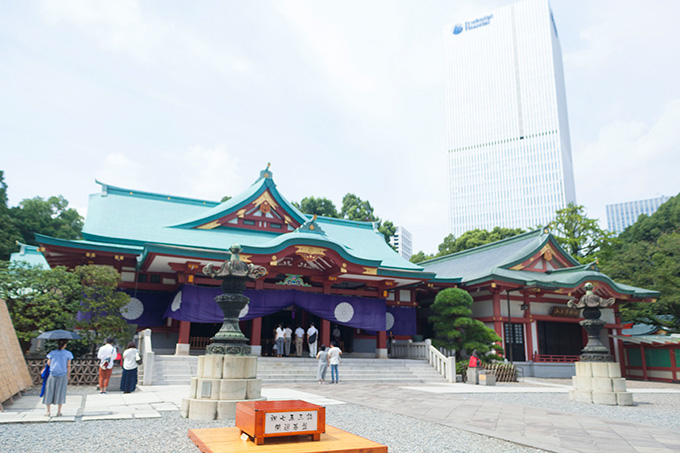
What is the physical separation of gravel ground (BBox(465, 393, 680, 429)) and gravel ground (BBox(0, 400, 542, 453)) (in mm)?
4858

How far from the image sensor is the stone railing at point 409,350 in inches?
821

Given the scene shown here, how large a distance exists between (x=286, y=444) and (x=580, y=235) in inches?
1473

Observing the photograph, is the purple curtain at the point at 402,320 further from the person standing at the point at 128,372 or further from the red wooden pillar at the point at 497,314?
the person standing at the point at 128,372

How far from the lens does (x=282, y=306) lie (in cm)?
1911

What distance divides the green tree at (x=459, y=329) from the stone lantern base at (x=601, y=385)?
20.4 feet

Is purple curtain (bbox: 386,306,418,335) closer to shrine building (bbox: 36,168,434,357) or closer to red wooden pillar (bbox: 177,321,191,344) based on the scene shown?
shrine building (bbox: 36,168,434,357)

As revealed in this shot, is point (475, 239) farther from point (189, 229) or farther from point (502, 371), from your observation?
point (189, 229)

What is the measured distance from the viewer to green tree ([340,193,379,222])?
43875 millimetres

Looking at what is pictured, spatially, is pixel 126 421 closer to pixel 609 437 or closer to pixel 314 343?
pixel 609 437

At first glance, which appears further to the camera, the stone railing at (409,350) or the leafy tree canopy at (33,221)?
the leafy tree canopy at (33,221)

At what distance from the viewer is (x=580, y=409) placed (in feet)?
37.3

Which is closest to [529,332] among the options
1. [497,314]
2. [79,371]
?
[497,314]

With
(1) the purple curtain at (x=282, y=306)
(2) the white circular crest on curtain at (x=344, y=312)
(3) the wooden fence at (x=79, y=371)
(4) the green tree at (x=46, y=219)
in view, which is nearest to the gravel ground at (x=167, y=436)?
(3) the wooden fence at (x=79, y=371)

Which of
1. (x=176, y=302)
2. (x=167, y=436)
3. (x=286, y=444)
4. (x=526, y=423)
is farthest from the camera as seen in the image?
(x=176, y=302)
